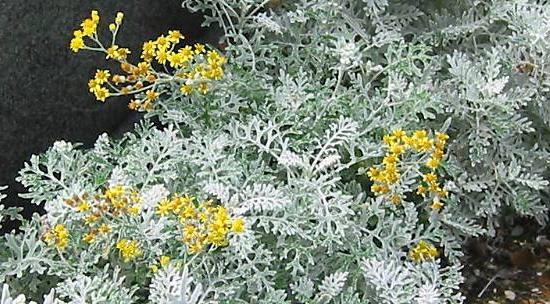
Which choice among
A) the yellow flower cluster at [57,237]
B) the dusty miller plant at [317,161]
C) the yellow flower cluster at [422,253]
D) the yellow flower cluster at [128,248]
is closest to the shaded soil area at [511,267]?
the dusty miller plant at [317,161]

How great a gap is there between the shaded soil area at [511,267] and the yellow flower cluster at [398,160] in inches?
20.2

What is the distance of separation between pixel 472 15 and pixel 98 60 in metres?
1.06

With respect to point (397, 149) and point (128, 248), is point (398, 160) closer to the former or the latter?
point (397, 149)

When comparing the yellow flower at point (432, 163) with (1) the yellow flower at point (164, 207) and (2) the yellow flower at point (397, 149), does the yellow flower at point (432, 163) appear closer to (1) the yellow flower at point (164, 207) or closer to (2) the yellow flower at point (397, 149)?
(2) the yellow flower at point (397, 149)

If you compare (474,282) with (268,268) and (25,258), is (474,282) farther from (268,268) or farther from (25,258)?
(25,258)

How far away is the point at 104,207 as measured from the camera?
6.29 ft

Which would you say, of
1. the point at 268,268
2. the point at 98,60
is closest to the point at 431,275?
the point at 268,268

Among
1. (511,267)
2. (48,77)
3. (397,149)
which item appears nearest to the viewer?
(397,149)

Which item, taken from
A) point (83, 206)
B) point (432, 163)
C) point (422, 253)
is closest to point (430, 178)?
point (432, 163)

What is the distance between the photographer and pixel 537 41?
246cm

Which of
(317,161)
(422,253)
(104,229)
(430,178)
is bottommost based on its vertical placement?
(422,253)

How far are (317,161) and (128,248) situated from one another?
0.52 m

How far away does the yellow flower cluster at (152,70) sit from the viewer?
7.13 ft

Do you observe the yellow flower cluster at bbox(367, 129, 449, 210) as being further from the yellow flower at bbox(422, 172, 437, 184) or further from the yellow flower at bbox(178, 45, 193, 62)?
the yellow flower at bbox(178, 45, 193, 62)
